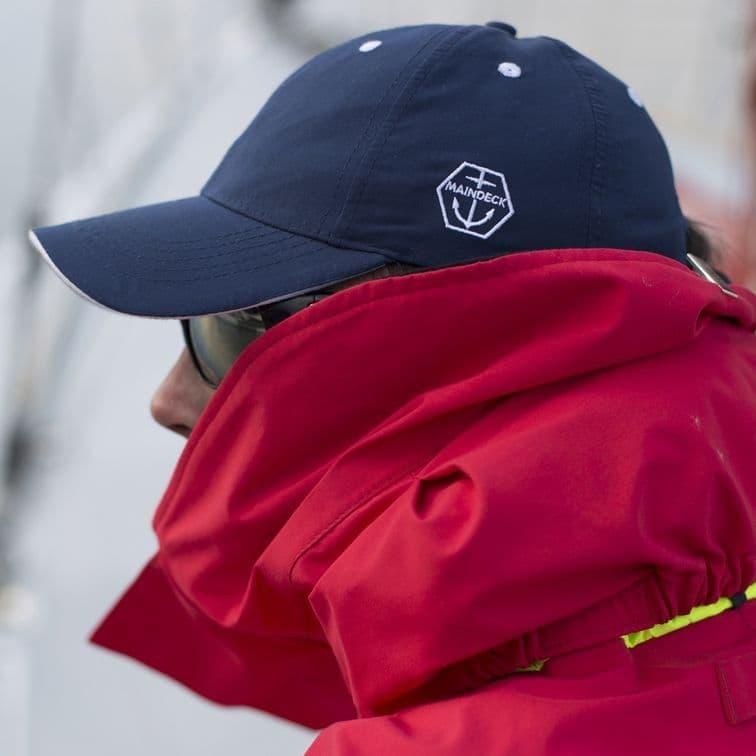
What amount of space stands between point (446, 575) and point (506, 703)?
4.3 inches

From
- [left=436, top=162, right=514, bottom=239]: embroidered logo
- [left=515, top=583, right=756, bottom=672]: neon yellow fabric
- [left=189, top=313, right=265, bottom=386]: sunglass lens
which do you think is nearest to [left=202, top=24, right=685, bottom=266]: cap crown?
[left=436, top=162, right=514, bottom=239]: embroidered logo

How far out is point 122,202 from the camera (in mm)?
3334

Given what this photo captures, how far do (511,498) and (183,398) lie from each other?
1.44ft

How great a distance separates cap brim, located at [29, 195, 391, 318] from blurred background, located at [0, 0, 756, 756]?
570 mm

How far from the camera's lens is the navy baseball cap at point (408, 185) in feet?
3.18

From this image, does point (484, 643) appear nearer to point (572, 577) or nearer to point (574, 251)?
point (572, 577)

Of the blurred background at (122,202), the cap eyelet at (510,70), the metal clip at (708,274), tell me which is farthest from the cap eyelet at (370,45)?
the blurred background at (122,202)

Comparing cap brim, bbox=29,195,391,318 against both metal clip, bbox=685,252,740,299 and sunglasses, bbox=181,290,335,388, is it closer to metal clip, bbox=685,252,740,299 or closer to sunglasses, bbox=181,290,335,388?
sunglasses, bbox=181,290,335,388

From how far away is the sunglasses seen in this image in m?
1.01

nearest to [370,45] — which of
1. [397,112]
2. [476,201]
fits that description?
[397,112]

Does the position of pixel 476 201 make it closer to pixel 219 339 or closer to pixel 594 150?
pixel 594 150

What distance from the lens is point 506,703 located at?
85 cm

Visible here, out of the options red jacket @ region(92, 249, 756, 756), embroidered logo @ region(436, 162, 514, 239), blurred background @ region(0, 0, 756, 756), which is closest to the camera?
red jacket @ region(92, 249, 756, 756)

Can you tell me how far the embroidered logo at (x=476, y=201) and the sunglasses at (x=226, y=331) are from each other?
0.13 metres
